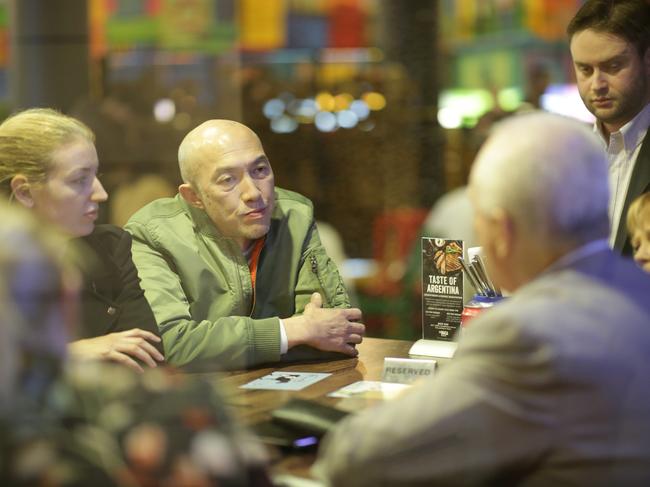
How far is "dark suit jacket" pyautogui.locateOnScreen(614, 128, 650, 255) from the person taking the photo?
325cm

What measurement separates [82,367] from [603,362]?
78 cm

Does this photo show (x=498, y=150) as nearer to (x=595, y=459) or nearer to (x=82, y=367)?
(x=595, y=459)

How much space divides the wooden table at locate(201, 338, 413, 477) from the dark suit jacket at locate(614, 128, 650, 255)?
2.41ft

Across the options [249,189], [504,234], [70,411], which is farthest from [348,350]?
[70,411]

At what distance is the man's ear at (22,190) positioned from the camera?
2.75 m

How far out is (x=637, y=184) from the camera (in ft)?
11.1

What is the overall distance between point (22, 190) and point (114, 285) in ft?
1.19

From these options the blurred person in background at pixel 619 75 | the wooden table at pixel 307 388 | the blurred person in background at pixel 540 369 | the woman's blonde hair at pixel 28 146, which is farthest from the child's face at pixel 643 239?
the woman's blonde hair at pixel 28 146

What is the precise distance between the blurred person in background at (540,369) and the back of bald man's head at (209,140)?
1587mm

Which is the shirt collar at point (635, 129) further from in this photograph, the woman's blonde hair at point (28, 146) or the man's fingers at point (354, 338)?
the woman's blonde hair at point (28, 146)

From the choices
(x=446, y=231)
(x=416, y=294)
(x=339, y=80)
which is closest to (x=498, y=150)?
(x=446, y=231)

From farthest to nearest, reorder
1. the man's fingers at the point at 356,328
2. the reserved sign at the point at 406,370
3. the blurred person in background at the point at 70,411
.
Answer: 1. the man's fingers at the point at 356,328
2. the reserved sign at the point at 406,370
3. the blurred person in background at the point at 70,411

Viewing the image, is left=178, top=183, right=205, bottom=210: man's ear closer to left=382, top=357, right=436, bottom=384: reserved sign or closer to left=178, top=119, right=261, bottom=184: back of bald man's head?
left=178, top=119, right=261, bottom=184: back of bald man's head

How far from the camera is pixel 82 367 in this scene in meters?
1.50
